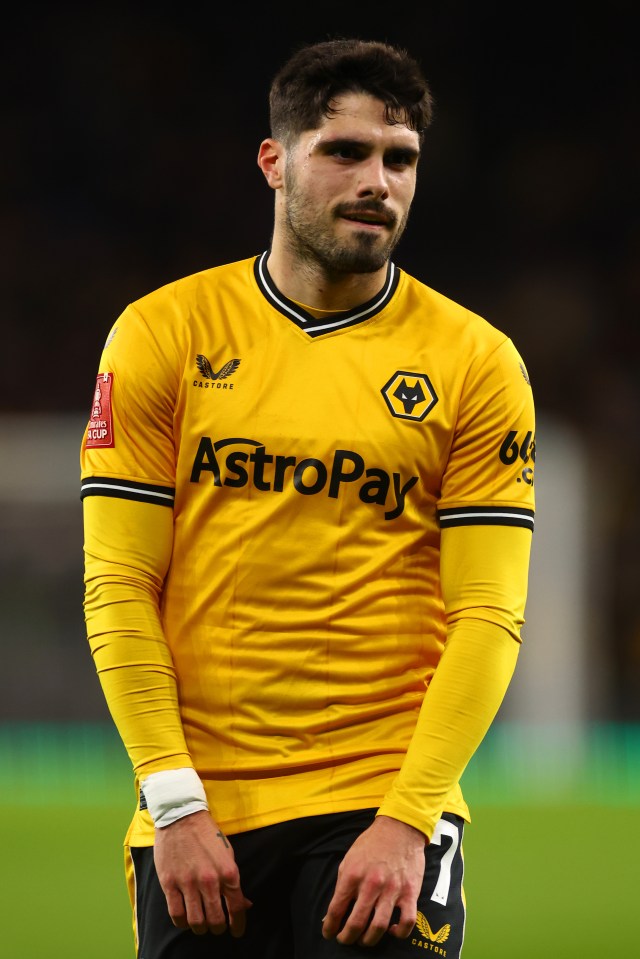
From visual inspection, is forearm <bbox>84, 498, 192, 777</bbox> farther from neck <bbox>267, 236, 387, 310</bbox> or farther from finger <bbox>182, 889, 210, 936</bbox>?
neck <bbox>267, 236, 387, 310</bbox>

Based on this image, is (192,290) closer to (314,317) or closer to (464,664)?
(314,317)

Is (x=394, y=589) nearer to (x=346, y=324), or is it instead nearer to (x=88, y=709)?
(x=346, y=324)

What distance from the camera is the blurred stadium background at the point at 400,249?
907cm

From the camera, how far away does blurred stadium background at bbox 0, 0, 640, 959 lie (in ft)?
29.8

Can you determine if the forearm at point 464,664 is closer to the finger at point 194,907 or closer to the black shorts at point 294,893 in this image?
the black shorts at point 294,893

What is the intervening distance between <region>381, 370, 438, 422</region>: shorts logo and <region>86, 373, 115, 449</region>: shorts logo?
0.42m

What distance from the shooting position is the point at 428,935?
6.71 ft

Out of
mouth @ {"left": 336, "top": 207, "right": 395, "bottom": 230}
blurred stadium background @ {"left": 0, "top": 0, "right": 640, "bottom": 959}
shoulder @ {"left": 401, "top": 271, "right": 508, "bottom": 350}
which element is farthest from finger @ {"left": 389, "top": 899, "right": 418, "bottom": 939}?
blurred stadium background @ {"left": 0, "top": 0, "right": 640, "bottom": 959}

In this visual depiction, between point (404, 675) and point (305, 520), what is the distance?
0.28 metres

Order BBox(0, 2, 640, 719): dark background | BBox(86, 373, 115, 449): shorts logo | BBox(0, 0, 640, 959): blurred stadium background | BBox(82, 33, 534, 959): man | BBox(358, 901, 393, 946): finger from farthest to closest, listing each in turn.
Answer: BBox(0, 2, 640, 719): dark background < BBox(0, 0, 640, 959): blurred stadium background < BBox(86, 373, 115, 449): shorts logo < BBox(82, 33, 534, 959): man < BBox(358, 901, 393, 946): finger

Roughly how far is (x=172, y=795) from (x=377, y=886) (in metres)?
0.32

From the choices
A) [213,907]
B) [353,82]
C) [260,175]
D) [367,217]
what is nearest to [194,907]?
[213,907]
